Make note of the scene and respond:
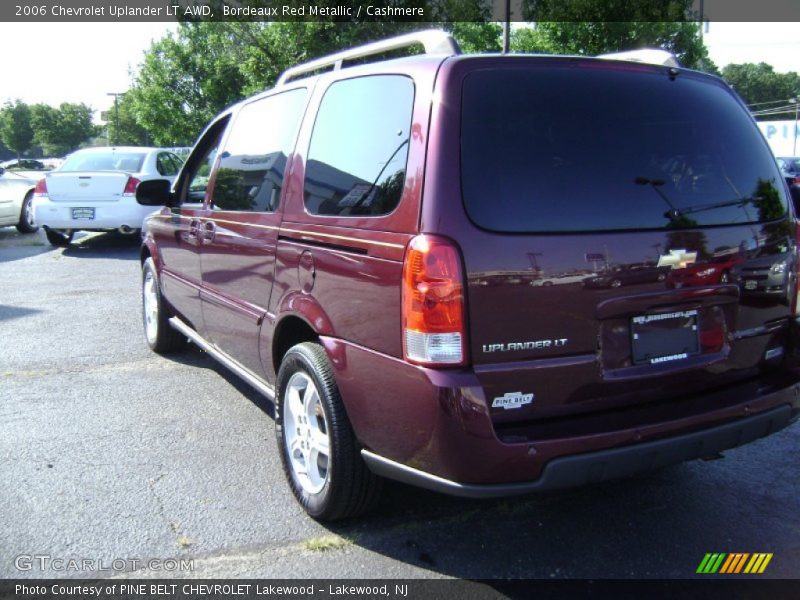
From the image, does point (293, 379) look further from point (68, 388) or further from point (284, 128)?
point (68, 388)

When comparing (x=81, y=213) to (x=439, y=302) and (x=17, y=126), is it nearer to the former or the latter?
(x=439, y=302)

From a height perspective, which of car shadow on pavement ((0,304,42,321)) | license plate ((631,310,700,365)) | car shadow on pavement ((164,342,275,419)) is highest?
license plate ((631,310,700,365))

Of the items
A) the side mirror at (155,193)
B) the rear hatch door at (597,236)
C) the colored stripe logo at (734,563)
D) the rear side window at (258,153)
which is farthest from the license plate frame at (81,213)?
the colored stripe logo at (734,563)

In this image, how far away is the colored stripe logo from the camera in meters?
2.82

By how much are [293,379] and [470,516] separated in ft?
3.36

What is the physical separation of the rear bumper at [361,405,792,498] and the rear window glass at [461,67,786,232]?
798 millimetres

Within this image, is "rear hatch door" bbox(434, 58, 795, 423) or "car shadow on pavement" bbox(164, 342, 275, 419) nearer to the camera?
"rear hatch door" bbox(434, 58, 795, 423)

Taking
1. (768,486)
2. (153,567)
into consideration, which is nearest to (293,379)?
(153,567)

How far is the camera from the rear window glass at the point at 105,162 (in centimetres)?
1186

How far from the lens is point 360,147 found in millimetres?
2930

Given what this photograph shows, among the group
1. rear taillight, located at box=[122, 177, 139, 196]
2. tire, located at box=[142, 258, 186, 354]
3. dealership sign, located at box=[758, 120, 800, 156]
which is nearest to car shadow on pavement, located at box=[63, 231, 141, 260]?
rear taillight, located at box=[122, 177, 139, 196]

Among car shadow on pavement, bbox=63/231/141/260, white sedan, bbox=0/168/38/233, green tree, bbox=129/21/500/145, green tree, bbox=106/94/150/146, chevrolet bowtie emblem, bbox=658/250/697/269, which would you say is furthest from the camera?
green tree, bbox=106/94/150/146

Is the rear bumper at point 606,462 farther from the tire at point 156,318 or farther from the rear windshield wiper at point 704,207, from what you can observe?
the tire at point 156,318

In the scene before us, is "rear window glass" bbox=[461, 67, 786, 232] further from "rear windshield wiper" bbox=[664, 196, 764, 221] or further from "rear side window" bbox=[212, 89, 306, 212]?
"rear side window" bbox=[212, 89, 306, 212]
